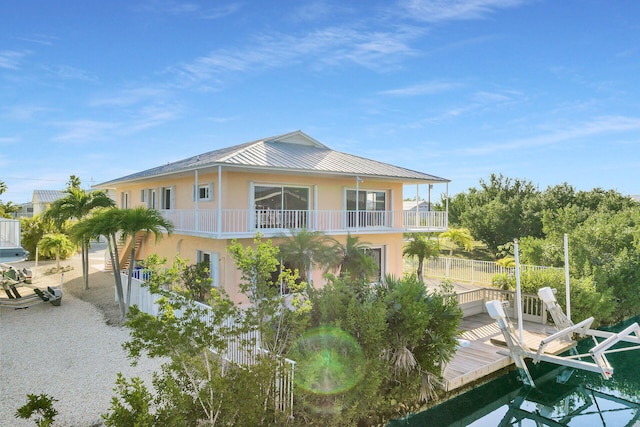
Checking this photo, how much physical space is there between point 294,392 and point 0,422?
17.7 ft

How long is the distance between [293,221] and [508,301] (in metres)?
8.91

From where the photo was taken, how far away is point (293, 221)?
53.7 ft

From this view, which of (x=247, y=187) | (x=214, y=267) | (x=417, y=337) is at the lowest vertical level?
(x=417, y=337)

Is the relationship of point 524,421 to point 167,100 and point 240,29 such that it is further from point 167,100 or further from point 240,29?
point 167,100

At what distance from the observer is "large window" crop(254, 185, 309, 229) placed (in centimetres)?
1580

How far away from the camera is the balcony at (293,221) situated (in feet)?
47.9

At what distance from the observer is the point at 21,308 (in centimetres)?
1485

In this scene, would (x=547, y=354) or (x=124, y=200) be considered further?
(x=124, y=200)

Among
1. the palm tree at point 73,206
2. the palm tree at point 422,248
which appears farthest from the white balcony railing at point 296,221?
the palm tree at point 73,206

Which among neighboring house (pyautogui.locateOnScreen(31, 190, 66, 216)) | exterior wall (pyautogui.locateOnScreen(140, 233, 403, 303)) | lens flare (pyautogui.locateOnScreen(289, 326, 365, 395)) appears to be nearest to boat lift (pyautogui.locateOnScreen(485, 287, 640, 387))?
lens flare (pyautogui.locateOnScreen(289, 326, 365, 395))

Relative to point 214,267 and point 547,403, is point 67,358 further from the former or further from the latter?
point 547,403

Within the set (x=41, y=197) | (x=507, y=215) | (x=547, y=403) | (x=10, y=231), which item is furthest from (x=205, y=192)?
(x=41, y=197)

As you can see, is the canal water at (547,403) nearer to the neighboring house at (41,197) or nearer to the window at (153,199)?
the window at (153,199)

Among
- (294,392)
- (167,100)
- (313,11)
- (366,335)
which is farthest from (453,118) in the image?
(294,392)
